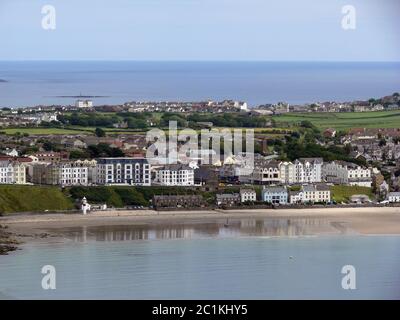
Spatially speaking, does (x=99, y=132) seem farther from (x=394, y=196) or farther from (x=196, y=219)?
(x=196, y=219)

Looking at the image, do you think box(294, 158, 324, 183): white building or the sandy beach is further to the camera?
box(294, 158, 324, 183): white building

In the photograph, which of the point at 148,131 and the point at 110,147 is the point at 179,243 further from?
the point at 148,131

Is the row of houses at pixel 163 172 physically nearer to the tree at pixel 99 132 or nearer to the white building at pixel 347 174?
the white building at pixel 347 174

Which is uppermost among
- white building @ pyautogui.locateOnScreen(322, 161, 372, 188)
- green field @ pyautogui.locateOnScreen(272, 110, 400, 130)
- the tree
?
green field @ pyautogui.locateOnScreen(272, 110, 400, 130)

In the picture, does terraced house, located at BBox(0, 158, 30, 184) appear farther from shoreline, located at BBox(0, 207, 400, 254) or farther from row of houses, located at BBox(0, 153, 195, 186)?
shoreline, located at BBox(0, 207, 400, 254)

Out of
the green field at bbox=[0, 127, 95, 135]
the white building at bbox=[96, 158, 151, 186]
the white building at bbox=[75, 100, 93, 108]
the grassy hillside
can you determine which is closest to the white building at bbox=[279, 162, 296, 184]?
the white building at bbox=[96, 158, 151, 186]
